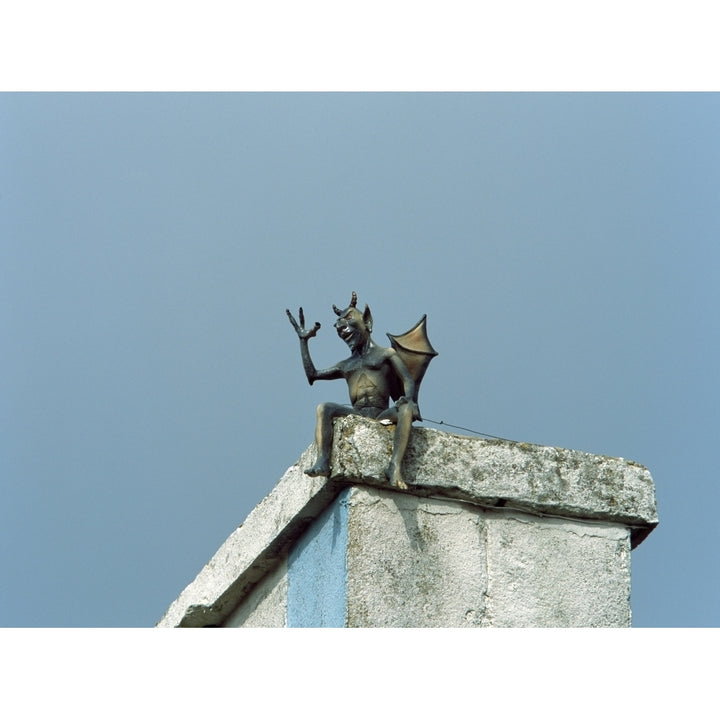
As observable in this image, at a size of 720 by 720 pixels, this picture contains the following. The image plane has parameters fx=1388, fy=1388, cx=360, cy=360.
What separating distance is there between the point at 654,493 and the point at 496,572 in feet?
3.03

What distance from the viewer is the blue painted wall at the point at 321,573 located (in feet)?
18.9

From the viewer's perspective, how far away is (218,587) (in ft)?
22.7

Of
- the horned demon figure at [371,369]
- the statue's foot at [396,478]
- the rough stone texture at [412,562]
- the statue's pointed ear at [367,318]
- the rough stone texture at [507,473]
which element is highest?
the statue's pointed ear at [367,318]

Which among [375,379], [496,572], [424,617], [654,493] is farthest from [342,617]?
[654,493]

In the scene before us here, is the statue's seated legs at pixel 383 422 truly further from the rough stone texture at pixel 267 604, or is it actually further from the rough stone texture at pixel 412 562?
the rough stone texture at pixel 267 604

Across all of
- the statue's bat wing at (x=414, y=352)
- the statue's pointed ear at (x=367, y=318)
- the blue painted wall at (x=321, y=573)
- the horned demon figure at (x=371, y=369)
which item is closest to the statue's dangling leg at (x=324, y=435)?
the horned demon figure at (x=371, y=369)

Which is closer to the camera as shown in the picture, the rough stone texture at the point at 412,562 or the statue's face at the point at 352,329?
the rough stone texture at the point at 412,562

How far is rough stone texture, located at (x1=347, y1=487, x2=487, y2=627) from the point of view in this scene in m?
5.66

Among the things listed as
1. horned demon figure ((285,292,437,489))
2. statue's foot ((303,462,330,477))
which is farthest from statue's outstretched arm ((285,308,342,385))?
statue's foot ((303,462,330,477))

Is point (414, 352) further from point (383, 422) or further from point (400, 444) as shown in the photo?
point (400, 444)

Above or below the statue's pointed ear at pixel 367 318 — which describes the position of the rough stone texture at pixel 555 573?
below

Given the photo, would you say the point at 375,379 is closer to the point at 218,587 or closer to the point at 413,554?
the point at 413,554

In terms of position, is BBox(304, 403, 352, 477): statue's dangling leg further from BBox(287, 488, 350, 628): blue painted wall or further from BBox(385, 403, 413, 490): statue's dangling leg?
Answer: BBox(385, 403, 413, 490): statue's dangling leg

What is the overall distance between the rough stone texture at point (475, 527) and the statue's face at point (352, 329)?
545 millimetres
